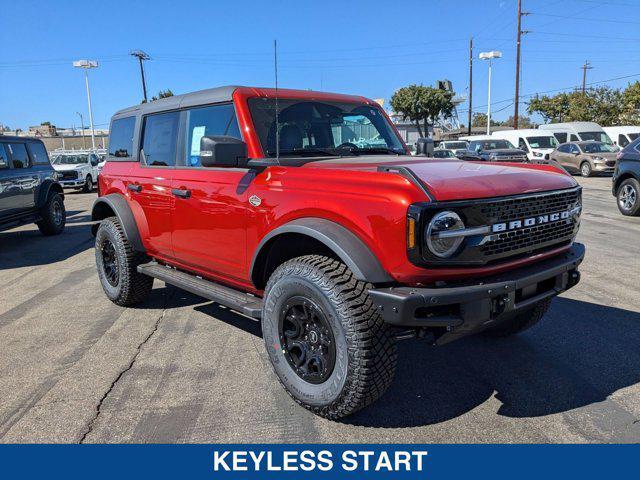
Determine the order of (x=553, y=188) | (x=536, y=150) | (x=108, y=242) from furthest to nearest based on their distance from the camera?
(x=536, y=150), (x=108, y=242), (x=553, y=188)

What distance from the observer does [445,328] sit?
2.63 meters

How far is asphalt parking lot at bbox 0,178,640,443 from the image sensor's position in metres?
2.86

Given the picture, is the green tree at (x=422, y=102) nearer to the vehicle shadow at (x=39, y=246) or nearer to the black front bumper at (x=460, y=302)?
A: the vehicle shadow at (x=39, y=246)

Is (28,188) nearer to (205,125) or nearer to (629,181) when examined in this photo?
(205,125)

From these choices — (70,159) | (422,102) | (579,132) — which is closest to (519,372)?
(70,159)

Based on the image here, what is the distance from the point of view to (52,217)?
1030 cm

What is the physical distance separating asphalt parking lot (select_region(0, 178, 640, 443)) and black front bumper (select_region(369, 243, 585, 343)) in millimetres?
703

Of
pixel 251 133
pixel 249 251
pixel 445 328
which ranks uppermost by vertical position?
pixel 251 133

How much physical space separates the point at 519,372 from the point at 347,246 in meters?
1.78

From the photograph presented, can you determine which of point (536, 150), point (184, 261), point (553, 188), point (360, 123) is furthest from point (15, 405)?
point (536, 150)

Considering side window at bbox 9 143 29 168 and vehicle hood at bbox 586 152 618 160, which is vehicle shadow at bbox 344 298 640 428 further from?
vehicle hood at bbox 586 152 618 160

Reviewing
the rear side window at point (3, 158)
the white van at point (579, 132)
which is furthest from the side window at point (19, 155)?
the white van at point (579, 132)

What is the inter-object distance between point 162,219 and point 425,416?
277cm

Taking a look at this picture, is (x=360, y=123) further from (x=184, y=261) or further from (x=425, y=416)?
(x=425, y=416)
